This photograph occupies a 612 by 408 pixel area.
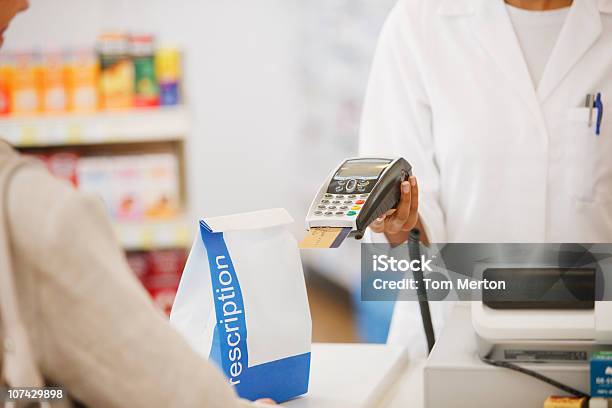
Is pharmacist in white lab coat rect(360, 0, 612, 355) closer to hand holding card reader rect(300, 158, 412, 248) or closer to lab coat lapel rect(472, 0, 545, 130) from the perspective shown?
lab coat lapel rect(472, 0, 545, 130)

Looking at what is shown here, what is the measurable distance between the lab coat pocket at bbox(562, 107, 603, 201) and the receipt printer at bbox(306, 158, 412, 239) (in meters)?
0.57

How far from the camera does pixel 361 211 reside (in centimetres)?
142

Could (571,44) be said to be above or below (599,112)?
above

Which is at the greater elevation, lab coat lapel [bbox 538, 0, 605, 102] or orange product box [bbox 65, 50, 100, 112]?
lab coat lapel [bbox 538, 0, 605, 102]

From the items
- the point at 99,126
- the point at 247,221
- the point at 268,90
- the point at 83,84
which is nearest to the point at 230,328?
the point at 247,221

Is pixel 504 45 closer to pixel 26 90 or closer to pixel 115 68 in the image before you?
pixel 115 68

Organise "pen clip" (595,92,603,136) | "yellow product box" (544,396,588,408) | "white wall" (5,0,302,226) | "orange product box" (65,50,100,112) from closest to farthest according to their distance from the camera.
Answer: "yellow product box" (544,396,588,408)
"pen clip" (595,92,603,136)
"orange product box" (65,50,100,112)
"white wall" (5,0,302,226)

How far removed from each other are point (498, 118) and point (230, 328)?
3.11 feet

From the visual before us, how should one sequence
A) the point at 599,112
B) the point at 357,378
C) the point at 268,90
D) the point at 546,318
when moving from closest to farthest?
the point at 546,318, the point at 357,378, the point at 599,112, the point at 268,90

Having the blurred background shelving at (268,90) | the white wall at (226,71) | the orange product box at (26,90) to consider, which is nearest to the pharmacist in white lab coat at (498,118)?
the orange product box at (26,90)

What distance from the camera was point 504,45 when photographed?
80.9 inches

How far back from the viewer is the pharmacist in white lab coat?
2016mm

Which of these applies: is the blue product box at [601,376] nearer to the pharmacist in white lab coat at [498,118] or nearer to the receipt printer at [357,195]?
the receipt printer at [357,195]

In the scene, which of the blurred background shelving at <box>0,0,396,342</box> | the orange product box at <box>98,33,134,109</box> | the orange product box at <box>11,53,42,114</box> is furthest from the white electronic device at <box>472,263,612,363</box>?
the blurred background shelving at <box>0,0,396,342</box>
